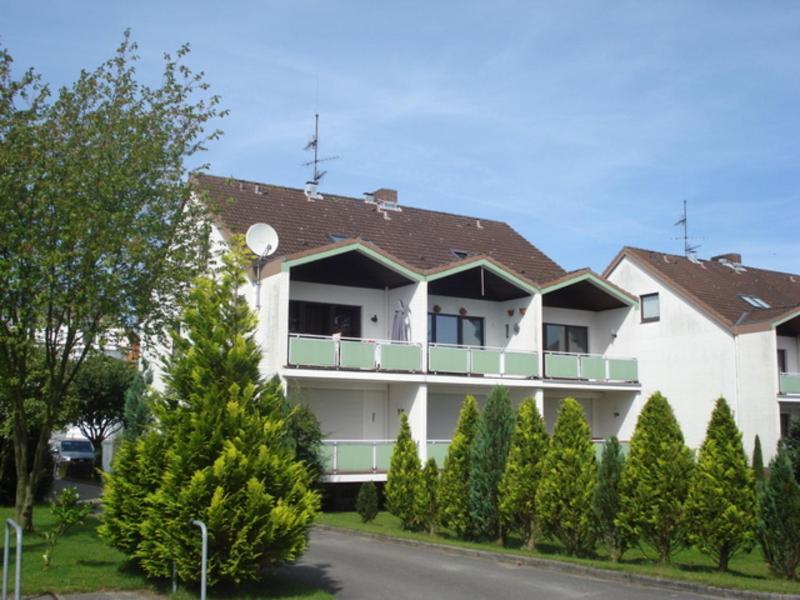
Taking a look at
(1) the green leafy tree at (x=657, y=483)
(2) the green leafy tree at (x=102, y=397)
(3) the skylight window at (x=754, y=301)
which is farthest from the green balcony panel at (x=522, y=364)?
(2) the green leafy tree at (x=102, y=397)

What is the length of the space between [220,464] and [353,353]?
13.7m

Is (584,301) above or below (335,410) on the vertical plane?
above

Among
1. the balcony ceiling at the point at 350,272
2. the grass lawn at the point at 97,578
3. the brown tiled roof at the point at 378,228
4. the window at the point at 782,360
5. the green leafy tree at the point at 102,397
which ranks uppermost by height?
the brown tiled roof at the point at 378,228

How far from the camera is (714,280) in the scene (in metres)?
35.6

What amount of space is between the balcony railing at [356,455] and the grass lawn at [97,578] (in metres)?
9.56

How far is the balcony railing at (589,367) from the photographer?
92.4 ft

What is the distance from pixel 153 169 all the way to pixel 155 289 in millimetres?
2308

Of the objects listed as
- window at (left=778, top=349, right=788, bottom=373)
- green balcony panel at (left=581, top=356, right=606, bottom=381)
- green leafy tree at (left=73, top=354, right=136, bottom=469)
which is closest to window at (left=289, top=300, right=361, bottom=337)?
green balcony panel at (left=581, top=356, right=606, bottom=381)

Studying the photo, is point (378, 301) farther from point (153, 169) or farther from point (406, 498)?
point (153, 169)

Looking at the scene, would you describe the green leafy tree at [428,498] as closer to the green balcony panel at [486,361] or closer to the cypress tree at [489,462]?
the cypress tree at [489,462]

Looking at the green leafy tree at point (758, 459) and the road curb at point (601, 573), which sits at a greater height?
the green leafy tree at point (758, 459)

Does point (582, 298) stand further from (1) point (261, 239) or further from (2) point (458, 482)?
(2) point (458, 482)

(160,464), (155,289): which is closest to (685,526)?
(160,464)

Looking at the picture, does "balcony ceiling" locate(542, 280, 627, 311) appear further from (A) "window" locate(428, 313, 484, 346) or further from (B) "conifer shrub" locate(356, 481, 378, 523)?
(B) "conifer shrub" locate(356, 481, 378, 523)
